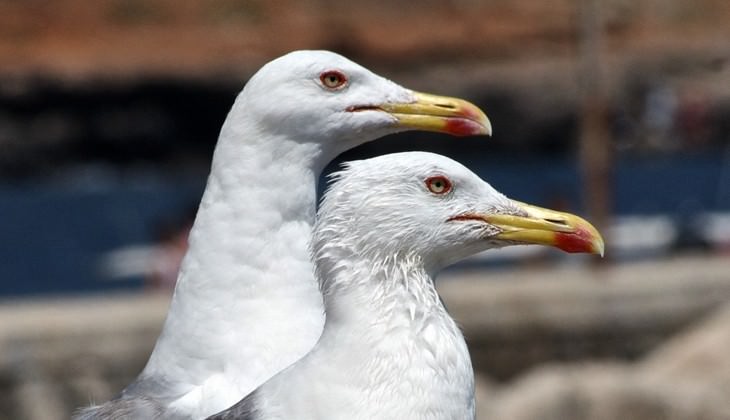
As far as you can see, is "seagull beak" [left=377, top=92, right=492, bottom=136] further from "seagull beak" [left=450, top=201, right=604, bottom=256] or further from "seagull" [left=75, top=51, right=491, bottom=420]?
"seagull beak" [left=450, top=201, right=604, bottom=256]

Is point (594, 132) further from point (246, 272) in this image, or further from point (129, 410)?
point (129, 410)

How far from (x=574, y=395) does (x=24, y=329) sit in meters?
4.00

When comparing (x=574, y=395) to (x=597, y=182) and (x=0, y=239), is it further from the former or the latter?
(x=0, y=239)

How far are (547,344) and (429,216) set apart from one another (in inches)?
325

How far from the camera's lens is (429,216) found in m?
5.58

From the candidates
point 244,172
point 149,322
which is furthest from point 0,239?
point 244,172

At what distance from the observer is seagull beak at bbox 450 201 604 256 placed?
5672 mm

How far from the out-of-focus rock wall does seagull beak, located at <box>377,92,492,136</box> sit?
4418 millimetres

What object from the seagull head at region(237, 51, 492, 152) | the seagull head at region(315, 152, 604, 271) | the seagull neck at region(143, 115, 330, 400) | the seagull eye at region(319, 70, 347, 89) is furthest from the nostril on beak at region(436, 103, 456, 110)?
the seagull head at region(315, 152, 604, 271)

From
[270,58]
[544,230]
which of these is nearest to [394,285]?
[544,230]

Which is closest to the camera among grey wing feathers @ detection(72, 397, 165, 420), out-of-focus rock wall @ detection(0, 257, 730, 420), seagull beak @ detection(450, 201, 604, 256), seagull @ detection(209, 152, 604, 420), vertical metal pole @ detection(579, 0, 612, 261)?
seagull @ detection(209, 152, 604, 420)

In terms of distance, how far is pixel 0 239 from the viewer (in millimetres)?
55938

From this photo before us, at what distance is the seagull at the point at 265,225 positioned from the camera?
6.22m

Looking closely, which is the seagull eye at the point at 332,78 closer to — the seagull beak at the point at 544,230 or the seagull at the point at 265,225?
the seagull at the point at 265,225
